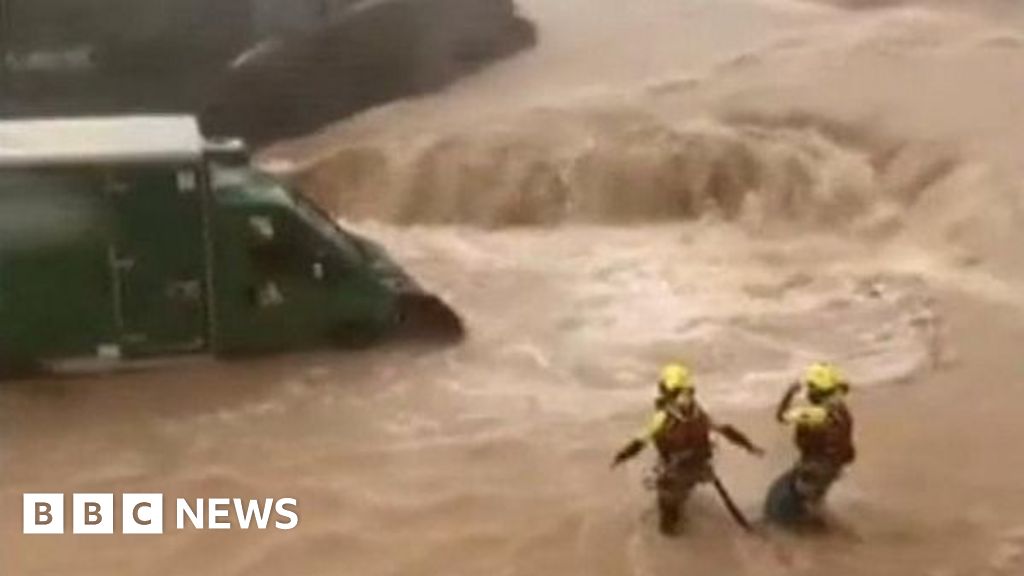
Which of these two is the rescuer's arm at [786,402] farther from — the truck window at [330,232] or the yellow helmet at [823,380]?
the truck window at [330,232]

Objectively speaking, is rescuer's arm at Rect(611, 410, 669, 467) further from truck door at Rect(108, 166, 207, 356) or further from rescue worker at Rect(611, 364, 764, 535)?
truck door at Rect(108, 166, 207, 356)

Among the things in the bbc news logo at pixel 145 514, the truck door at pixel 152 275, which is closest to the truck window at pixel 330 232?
the truck door at pixel 152 275

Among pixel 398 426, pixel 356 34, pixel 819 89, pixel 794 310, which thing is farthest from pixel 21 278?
pixel 819 89

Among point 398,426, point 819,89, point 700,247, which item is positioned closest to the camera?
point 398,426

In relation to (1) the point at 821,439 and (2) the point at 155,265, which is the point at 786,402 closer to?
(1) the point at 821,439

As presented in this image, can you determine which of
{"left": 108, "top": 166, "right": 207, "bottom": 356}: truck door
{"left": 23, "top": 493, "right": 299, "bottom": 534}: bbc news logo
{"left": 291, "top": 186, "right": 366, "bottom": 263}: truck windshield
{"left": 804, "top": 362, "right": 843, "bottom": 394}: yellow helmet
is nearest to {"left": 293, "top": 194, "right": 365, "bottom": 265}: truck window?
{"left": 291, "top": 186, "right": 366, "bottom": 263}: truck windshield

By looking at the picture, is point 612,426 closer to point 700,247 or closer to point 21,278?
point 700,247
